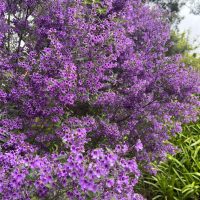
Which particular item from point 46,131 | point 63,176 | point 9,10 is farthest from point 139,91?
point 63,176

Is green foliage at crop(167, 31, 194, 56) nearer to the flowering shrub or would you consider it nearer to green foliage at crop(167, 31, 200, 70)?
green foliage at crop(167, 31, 200, 70)

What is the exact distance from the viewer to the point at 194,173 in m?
6.48

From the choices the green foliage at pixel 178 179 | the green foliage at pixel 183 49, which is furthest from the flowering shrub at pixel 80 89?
the green foliage at pixel 183 49

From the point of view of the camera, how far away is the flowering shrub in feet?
14.2

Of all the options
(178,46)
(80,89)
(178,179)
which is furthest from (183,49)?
(80,89)

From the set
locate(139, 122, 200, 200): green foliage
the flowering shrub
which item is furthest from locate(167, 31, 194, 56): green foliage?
the flowering shrub

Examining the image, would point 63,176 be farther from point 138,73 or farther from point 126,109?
point 138,73

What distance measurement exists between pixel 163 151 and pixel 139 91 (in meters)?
0.98

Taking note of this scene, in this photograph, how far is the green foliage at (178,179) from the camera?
251 inches

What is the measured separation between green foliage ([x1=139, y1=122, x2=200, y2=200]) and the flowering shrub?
3.03ft

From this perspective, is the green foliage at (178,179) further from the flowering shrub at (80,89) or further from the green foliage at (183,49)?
the green foliage at (183,49)

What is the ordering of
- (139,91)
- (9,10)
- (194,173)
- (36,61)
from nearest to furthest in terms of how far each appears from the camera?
(36,61) < (139,91) < (9,10) < (194,173)

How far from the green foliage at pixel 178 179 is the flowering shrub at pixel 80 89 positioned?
0.92m

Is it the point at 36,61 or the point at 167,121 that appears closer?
the point at 36,61
